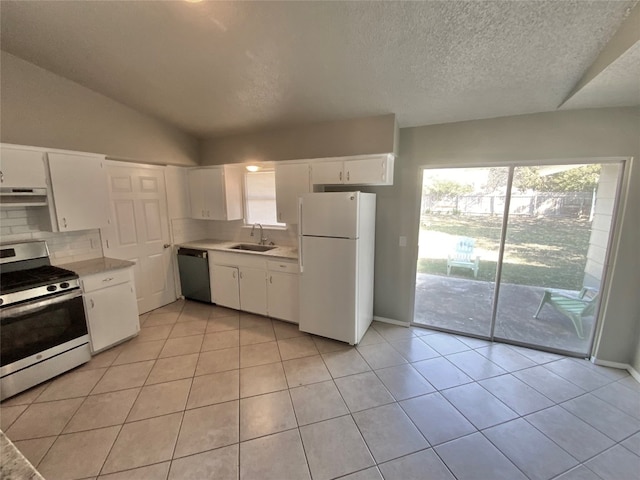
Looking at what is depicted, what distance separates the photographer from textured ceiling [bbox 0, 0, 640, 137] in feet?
5.60

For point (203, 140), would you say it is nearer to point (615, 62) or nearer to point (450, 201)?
point (450, 201)

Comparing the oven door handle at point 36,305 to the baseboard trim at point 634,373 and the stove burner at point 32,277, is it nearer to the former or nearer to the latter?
the stove burner at point 32,277

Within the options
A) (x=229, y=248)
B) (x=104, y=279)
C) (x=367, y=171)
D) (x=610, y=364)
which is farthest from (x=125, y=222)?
(x=610, y=364)

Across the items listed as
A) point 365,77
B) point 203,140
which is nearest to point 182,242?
point 203,140

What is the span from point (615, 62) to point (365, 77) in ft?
5.55

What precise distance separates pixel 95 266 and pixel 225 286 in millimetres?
1466

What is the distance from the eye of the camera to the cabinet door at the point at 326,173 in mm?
3029

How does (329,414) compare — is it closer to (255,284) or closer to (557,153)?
(255,284)

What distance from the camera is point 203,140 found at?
4109mm

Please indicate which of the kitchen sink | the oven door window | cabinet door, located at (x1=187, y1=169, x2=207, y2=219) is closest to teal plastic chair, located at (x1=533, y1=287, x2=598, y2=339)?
the kitchen sink

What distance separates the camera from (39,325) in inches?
88.4

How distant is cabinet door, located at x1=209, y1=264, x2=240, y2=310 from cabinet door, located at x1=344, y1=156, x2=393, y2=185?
78.9 inches

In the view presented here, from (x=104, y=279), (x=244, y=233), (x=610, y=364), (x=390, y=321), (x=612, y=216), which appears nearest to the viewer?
(x=612, y=216)

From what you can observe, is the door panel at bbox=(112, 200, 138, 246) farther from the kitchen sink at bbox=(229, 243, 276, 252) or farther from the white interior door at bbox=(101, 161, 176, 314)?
the kitchen sink at bbox=(229, 243, 276, 252)
